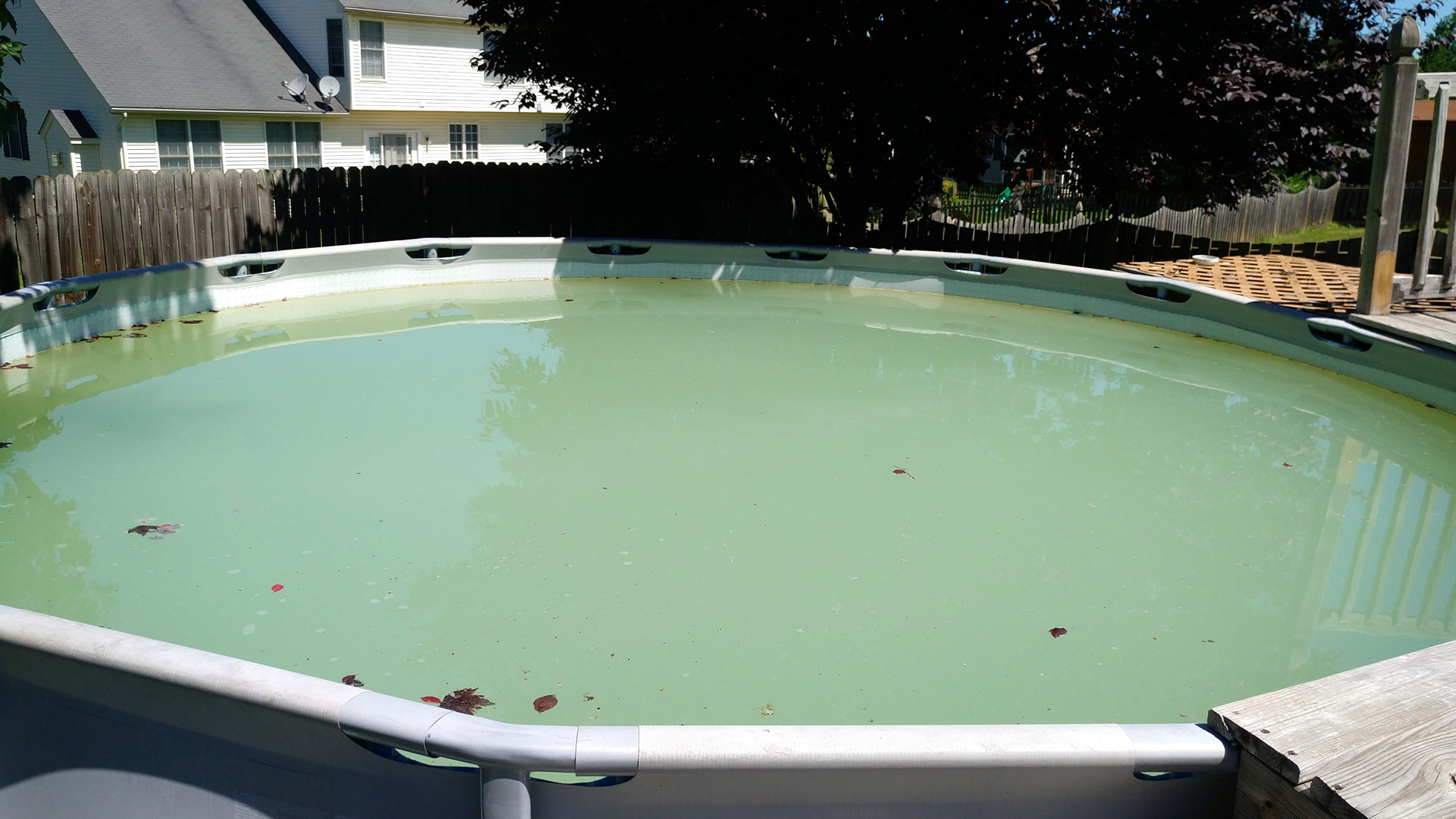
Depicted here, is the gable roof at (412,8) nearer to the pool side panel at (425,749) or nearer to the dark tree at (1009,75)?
the dark tree at (1009,75)

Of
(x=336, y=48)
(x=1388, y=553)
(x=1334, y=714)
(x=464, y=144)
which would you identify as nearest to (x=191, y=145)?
(x=336, y=48)

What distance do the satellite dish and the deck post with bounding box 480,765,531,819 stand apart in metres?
26.5

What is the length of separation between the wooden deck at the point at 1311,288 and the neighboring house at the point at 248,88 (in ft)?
52.1

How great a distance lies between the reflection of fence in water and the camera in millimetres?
4477

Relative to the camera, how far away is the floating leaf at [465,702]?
3545mm

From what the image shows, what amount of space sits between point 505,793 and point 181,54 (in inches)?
1086

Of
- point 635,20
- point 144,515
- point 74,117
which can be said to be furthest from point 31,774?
point 74,117

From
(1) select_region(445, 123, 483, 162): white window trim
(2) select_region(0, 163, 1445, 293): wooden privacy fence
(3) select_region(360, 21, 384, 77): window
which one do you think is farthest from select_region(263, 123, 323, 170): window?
(2) select_region(0, 163, 1445, 293): wooden privacy fence

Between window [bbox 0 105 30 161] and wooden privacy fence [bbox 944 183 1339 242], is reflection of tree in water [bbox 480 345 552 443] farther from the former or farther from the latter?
window [bbox 0 105 30 161]

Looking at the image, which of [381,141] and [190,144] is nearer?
[190,144]

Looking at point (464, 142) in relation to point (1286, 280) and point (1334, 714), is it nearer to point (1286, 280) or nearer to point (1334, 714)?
point (1286, 280)

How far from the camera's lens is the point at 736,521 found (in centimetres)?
532

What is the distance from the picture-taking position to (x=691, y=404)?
749 centimetres

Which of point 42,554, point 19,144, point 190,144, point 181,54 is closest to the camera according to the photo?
point 42,554
